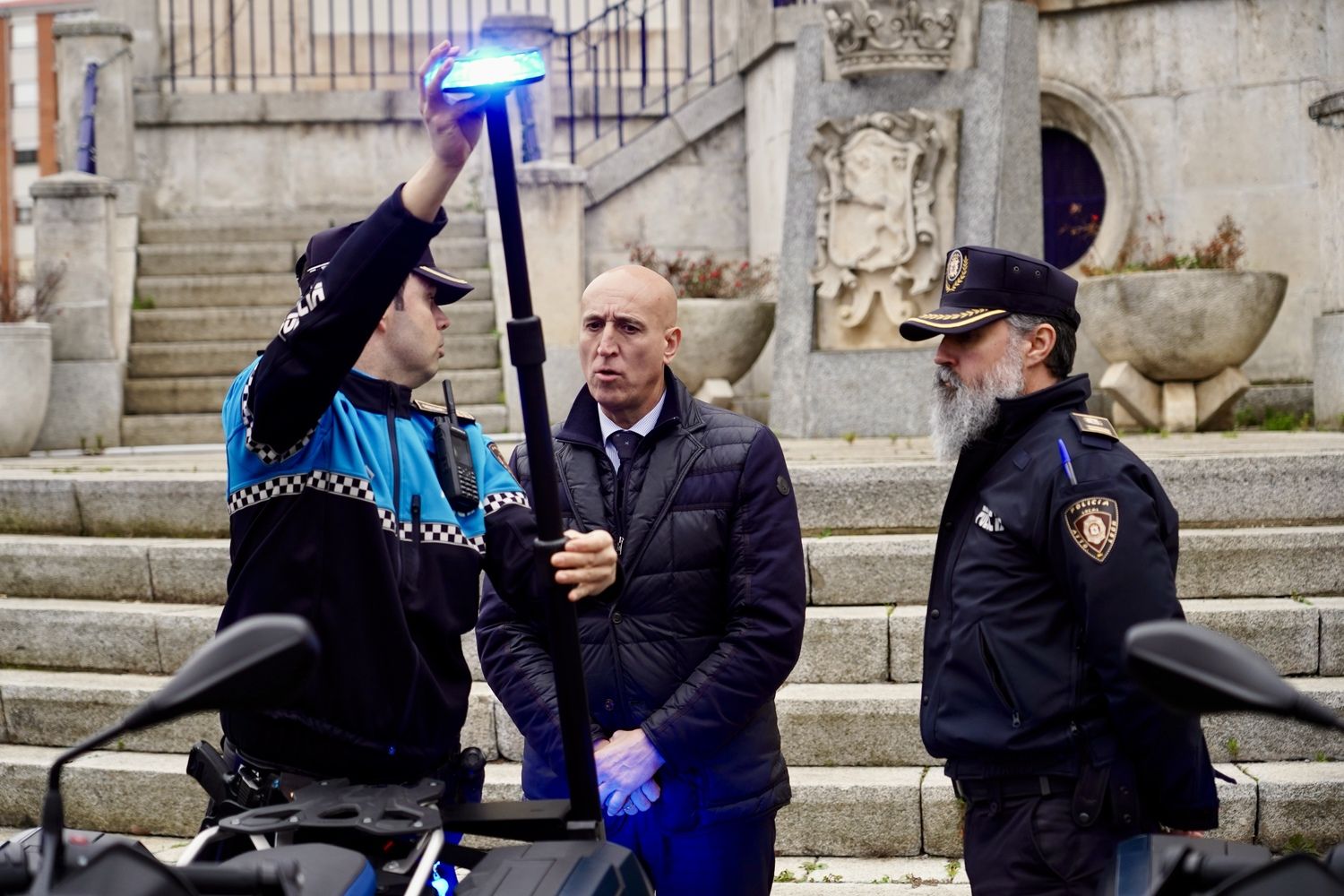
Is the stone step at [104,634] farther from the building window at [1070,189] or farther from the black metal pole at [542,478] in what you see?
the building window at [1070,189]

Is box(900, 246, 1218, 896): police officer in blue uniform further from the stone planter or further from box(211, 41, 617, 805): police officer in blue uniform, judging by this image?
the stone planter

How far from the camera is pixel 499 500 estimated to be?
3.05 meters

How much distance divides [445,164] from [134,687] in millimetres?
4635

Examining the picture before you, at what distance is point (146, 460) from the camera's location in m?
9.99

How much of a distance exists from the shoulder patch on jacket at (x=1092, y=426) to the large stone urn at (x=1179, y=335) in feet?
22.5

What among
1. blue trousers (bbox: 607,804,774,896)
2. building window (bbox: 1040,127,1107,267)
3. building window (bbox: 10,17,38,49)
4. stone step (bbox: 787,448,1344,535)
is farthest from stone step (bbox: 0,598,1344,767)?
building window (bbox: 10,17,38,49)

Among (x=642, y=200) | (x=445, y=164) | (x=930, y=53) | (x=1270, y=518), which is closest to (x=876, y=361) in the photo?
(x=930, y=53)

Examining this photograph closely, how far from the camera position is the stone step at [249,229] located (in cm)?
Answer: 1380

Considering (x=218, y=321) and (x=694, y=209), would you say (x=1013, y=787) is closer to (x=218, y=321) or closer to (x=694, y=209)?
(x=218, y=321)

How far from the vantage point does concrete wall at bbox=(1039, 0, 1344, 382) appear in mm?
11953

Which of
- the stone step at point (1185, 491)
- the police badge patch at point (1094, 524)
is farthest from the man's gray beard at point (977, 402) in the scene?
the stone step at point (1185, 491)

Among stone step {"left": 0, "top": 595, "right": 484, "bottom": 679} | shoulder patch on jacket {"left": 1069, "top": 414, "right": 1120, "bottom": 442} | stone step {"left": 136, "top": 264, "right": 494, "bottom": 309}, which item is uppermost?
stone step {"left": 136, "top": 264, "right": 494, "bottom": 309}

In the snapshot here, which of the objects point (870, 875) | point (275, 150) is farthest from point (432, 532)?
point (275, 150)

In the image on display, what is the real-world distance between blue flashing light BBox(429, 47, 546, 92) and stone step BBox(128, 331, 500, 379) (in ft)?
33.5
